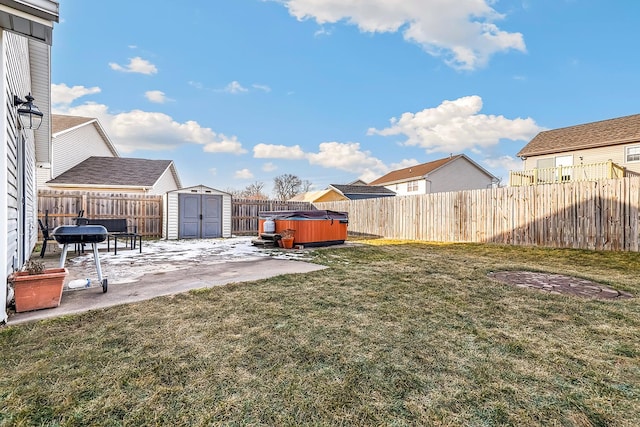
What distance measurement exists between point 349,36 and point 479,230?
26.4ft

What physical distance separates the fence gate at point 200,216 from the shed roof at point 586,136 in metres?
16.7

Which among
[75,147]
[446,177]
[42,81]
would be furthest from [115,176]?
[446,177]

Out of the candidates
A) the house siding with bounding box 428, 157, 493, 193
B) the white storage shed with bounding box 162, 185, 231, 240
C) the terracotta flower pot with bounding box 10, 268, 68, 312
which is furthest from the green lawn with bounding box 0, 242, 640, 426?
the house siding with bounding box 428, 157, 493, 193

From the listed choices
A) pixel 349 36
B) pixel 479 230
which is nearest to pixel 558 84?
pixel 479 230

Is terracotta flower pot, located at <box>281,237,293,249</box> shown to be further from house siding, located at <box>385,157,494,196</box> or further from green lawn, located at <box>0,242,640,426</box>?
house siding, located at <box>385,157,494,196</box>

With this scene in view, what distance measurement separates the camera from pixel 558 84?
12.5m

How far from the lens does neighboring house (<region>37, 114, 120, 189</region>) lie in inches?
534

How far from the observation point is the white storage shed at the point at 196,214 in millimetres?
11234

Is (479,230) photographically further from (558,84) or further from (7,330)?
(7,330)

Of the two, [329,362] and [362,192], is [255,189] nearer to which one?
[362,192]

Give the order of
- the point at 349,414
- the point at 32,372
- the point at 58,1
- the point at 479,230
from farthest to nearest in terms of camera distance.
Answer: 1. the point at 479,230
2. the point at 58,1
3. the point at 32,372
4. the point at 349,414

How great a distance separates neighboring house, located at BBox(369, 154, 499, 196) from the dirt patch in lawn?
19199 mm

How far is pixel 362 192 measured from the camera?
27531 mm

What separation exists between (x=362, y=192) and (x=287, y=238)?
794 inches
